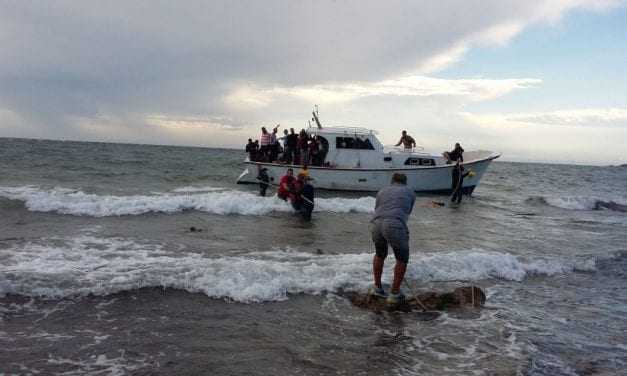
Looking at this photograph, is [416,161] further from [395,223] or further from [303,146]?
[395,223]

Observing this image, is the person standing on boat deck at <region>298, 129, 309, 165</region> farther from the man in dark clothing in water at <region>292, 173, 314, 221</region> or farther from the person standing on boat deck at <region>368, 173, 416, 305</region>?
the person standing on boat deck at <region>368, 173, 416, 305</region>

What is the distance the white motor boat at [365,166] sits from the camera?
765 inches

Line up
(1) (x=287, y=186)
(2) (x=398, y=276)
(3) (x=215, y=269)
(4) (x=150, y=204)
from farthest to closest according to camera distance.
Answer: (1) (x=287, y=186) < (4) (x=150, y=204) < (3) (x=215, y=269) < (2) (x=398, y=276)

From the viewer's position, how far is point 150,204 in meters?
14.5

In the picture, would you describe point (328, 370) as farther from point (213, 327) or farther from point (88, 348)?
point (88, 348)

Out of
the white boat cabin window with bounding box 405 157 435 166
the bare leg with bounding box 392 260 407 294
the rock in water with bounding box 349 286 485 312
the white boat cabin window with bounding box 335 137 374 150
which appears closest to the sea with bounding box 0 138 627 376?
the rock in water with bounding box 349 286 485 312

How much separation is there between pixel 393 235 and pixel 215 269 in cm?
287

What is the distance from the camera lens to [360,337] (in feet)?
16.2

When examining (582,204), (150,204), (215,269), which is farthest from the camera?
(582,204)

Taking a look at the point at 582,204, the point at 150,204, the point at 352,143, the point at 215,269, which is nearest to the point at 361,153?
the point at 352,143

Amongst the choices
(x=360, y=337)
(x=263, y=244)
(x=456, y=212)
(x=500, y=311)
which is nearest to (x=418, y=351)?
(x=360, y=337)

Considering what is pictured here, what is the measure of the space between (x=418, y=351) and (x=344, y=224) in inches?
336

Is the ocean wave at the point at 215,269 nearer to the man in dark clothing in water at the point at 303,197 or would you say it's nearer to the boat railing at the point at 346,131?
the man in dark clothing in water at the point at 303,197

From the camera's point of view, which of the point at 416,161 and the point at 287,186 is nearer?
the point at 287,186
